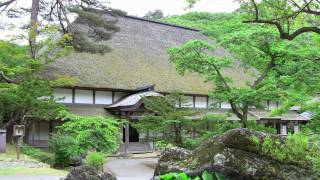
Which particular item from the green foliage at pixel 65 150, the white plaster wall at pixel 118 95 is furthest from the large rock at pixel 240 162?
the white plaster wall at pixel 118 95

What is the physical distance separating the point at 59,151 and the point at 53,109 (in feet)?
10.8

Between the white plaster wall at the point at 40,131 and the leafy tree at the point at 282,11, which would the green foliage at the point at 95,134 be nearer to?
the white plaster wall at the point at 40,131

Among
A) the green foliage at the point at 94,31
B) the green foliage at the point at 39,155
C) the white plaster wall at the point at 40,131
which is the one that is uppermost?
the green foliage at the point at 94,31

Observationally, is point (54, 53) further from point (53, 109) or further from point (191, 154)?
point (191, 154)

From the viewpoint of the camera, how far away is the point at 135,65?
29141mm

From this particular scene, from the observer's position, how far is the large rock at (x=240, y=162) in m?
4.17

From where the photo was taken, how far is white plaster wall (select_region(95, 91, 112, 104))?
83.6 ft

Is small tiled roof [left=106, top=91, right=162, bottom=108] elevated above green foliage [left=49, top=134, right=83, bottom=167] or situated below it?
above

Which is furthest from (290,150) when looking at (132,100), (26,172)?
(132,100)

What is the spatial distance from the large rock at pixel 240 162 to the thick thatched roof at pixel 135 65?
66.6 feet

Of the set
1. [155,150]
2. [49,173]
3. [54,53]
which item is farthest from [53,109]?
[155,150]

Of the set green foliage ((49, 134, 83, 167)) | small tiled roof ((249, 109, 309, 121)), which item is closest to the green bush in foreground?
green foliage ((49, 134, 83, 167))

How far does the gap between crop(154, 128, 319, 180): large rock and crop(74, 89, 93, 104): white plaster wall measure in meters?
20.8

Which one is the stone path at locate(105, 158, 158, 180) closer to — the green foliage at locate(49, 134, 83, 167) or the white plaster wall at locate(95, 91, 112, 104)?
the green foliage at locate(49, 134, 83, 167)
